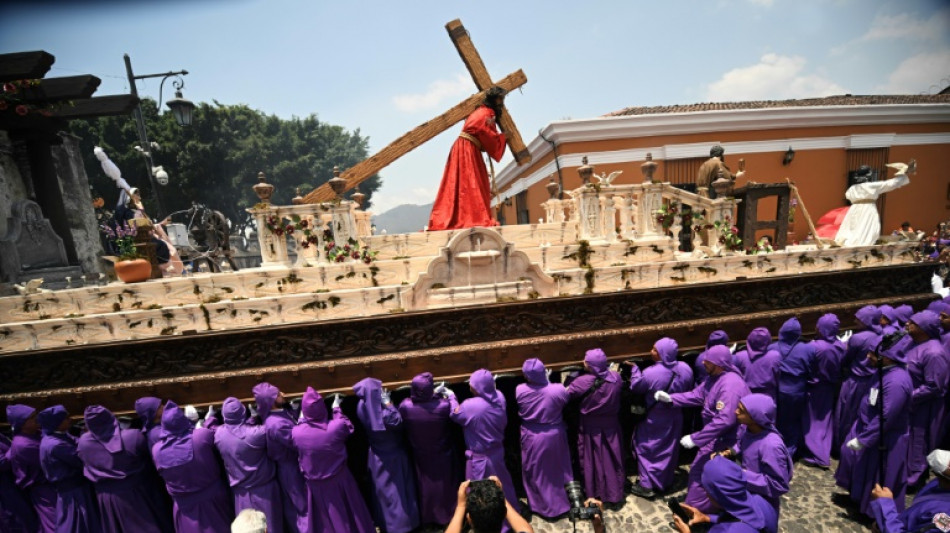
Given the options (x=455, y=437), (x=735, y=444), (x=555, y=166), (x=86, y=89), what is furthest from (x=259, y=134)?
(x=735, y=444)

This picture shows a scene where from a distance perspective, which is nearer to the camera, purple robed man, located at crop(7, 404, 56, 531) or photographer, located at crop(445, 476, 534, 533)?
photographer, located at crop(445, 476, 534, 533)

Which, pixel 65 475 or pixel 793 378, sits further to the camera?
pixel 793 378

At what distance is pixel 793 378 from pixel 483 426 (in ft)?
14.0

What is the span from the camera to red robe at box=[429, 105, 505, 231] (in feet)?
21.4

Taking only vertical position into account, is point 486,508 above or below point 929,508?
above

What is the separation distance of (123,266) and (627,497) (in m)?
7.79

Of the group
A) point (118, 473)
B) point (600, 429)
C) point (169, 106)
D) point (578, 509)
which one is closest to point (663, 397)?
point (600, 429)

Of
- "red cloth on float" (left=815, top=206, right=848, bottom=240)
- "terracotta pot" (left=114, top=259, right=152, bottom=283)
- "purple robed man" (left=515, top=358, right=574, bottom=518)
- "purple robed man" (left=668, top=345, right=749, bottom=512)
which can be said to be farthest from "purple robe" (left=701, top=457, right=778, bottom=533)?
"red cloth on float" (left=815, top=206, right=848, bottom=240)

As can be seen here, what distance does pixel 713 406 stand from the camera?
Result: 13.0 feet

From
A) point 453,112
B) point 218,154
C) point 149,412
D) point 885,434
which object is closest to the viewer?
point 885,434

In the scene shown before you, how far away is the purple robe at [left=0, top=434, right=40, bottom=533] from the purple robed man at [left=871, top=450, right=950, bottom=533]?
8.33 meters

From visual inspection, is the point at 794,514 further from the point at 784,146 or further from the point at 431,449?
the point at 784,146

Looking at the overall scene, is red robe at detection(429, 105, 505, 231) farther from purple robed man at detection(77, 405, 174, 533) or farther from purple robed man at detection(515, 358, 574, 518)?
purple robed man at detection(77, 405, 174, 533)

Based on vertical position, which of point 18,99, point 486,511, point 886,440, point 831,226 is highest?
point 18,99
